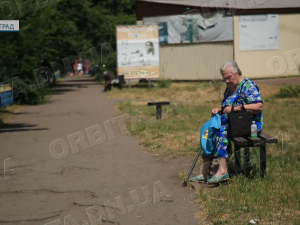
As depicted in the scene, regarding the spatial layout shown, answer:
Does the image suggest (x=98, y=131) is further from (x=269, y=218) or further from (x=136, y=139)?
(x=269, y=218)

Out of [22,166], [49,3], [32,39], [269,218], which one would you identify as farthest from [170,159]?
[49,3]

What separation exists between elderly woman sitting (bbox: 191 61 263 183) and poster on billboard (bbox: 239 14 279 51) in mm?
24066

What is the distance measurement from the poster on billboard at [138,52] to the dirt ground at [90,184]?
48.1ft

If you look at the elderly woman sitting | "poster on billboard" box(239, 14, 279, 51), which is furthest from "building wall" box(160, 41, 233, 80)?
the elderly woman sitting

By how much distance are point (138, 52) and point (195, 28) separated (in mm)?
5192

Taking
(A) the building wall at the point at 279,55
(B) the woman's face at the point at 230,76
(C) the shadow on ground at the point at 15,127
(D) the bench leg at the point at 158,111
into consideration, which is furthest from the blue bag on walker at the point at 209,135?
(A) the building wall at the point at 279,55

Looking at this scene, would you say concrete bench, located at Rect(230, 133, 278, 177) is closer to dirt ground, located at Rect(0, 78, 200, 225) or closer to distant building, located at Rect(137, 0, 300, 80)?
dirt ground, located at Rect(0, 78, 200, 225)

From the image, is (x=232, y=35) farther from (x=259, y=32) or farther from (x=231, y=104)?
(x=231, y=104)

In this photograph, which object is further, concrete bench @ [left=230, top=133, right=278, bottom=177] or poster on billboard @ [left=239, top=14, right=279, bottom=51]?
poster on billboard @ [left=239, top=14, right=279, bottom=51]

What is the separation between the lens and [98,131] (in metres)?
14.1

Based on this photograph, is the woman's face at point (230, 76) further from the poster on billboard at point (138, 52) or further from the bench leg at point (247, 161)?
the poster on billboard at point (138, 52)

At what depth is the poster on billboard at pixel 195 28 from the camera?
31.7m

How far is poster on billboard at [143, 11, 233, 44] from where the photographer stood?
3172cm

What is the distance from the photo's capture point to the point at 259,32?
32000 millimetres
